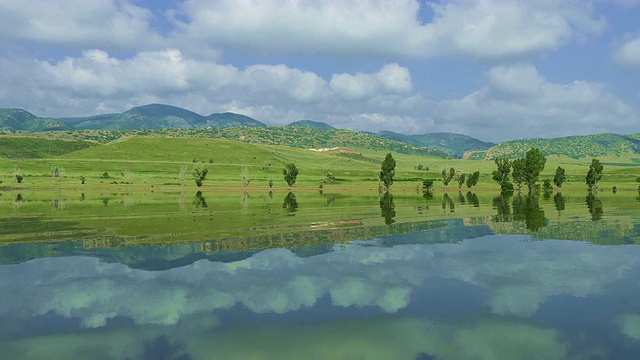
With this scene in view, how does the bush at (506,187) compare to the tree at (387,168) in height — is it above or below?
below

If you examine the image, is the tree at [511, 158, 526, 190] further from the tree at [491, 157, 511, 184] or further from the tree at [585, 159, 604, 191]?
the tree at [585, 159, 604, 191]

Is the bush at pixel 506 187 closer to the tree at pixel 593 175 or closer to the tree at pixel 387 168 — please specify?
the tree at pixel 593 175

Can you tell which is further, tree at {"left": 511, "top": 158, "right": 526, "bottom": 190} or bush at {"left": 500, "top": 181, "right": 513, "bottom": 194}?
tree at {"left": 511, "top": 158, "right": 526, "bottom": 190}

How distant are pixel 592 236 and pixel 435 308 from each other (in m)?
32.3

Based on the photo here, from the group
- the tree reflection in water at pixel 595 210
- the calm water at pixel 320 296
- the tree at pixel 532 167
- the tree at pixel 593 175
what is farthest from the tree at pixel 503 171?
the calm water at pixel 320 296

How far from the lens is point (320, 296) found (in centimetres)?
2575

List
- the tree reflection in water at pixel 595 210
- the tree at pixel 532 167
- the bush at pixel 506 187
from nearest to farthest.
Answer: the tree reflection in water at pixel 595 210 → the tree at pixel 532 167 → the bush at pixel 506 187

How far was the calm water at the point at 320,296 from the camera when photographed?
18609 millimetres

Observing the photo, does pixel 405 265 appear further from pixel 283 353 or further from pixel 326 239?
pixel 283 353

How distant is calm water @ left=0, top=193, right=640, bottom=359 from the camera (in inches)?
733

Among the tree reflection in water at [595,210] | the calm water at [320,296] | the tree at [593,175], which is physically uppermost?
the tree at [593,175]

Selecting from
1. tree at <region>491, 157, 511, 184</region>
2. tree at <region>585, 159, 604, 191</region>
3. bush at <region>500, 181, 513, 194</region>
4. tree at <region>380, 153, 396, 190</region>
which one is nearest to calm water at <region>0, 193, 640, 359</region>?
tree at <region>380, 153, 396, 190</region>

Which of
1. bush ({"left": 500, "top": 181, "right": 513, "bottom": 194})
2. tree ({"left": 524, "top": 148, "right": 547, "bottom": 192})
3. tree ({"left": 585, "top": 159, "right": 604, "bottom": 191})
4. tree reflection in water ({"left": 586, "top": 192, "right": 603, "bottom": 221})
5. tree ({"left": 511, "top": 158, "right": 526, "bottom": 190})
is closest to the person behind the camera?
tree reflection in water ({"left": 586, "top": 192, "right": 603, "bottom": 221})

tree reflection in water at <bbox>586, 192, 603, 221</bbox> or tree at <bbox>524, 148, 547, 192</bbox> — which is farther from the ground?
tree at <bbox>524, 148, 547, 192</bbox>
